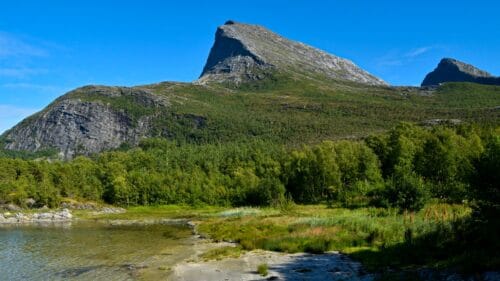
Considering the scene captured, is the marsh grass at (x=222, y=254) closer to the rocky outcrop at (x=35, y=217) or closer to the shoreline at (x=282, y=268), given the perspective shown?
the shoreline at (x=282, y=268)

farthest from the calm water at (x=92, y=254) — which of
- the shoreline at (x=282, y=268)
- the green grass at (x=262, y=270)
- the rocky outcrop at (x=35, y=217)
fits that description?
the rocky outcrop at (x=35, y=217)

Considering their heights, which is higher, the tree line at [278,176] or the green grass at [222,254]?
the tree line at [278,176]

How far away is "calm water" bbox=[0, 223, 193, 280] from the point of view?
1467 inches

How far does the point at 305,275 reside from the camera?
3070cm

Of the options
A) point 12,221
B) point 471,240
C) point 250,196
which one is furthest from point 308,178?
point 471,240

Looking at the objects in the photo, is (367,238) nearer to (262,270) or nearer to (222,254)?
(262,270)

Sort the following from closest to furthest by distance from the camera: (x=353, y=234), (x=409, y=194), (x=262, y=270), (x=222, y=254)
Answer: (x=262, y=270)
(x=222, y=254)
(x=353, y=234)
(x=409, y=194)

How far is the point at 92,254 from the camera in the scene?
1895 inches

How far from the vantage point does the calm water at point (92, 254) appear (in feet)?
122

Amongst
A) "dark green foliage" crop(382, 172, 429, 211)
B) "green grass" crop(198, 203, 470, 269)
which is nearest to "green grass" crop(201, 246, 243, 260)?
"green grass" crop(198, 203, 470, 269)

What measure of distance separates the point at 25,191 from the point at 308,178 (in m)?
79.9

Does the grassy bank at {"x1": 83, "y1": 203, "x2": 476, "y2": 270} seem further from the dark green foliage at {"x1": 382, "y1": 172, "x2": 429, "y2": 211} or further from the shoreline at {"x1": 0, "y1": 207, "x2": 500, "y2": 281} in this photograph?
the dark green foliage at {"x1": 382, "y1": 172, "x2": 429, "y2": 211}

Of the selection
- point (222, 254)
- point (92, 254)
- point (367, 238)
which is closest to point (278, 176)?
point (92, 254)

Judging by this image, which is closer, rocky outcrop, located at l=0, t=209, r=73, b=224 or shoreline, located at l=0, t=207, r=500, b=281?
shoreline, located at l=0, t=207, r=500, b=281
